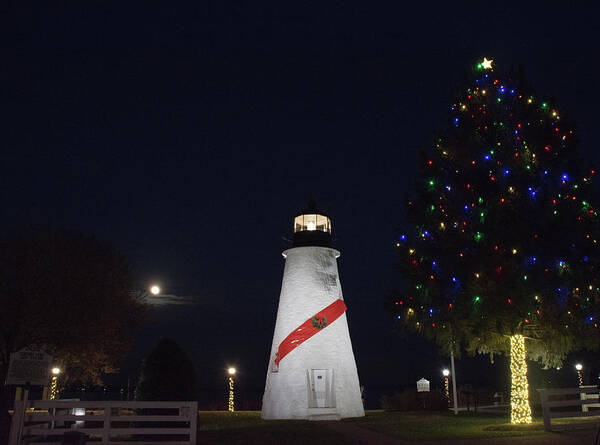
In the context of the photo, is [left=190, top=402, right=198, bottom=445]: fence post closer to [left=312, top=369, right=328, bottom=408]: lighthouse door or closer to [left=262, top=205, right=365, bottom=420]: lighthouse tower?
[left=262, top=205, right=365, bottom=420]: lighthouse tower

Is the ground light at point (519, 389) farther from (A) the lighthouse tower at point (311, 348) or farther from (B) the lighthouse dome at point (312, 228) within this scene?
(B) the lighthouse dome at point (312, 228)

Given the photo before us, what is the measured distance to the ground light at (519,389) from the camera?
1812 centimetres

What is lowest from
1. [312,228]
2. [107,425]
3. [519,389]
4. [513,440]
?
[513,440]

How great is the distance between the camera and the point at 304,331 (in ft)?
88.1

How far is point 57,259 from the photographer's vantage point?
82.6 ft

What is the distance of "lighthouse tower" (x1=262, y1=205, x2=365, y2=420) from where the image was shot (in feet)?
86.3

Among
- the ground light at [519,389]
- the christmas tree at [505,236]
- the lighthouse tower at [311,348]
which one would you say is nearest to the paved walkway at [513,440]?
the ground light at [519,389]

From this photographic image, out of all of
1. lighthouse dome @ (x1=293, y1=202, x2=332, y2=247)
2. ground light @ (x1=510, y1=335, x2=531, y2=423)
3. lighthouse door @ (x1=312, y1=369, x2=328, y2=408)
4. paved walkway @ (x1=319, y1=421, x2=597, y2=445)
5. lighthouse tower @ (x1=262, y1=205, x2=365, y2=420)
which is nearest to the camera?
paved walkway @ (x1=319, y1=421, x2=597, y2=445)

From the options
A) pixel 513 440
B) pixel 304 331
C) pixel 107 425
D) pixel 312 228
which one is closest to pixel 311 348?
pixel 304 331

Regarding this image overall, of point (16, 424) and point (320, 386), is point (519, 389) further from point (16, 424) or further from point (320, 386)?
point (16, 424)

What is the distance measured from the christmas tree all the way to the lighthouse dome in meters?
8.23

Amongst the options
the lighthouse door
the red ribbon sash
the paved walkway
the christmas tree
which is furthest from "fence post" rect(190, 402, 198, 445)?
the lighthouse door

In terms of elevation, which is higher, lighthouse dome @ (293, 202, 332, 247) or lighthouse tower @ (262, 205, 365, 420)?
lighthouse dome @ (293, 202, 332, 247)

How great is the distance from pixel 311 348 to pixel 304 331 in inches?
36.0
